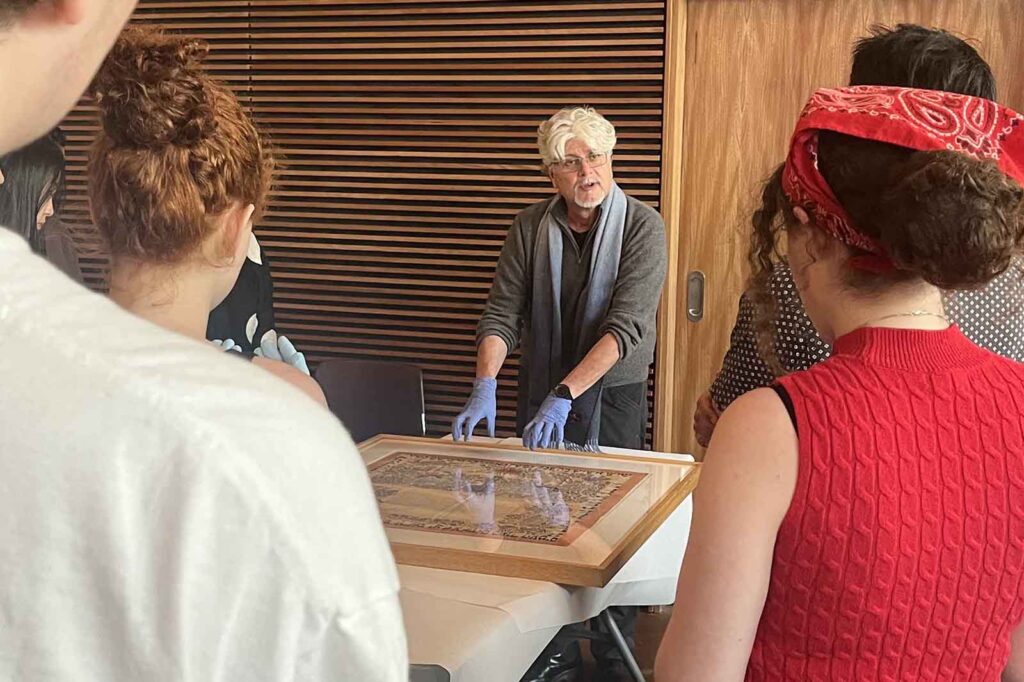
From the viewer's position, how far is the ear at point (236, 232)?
4.00ft

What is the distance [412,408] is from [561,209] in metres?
0.71

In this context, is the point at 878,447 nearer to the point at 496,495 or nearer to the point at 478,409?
the point at 496,495

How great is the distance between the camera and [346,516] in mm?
304

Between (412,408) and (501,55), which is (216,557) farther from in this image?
(501,55)

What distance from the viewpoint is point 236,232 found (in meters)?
1.23

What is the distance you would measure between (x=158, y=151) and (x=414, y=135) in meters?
2.72

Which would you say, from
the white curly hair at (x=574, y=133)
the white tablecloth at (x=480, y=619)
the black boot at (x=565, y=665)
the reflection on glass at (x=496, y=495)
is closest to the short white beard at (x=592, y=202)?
the white curly hair at (x=574, y=133)

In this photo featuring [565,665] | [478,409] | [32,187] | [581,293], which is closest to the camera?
[32,187]

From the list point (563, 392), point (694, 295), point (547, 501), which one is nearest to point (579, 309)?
point (563, 392)

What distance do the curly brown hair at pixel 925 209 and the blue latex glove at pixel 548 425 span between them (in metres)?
1.49

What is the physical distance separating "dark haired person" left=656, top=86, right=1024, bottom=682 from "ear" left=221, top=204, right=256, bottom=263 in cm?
61

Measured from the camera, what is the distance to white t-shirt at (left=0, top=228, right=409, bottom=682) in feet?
0.94

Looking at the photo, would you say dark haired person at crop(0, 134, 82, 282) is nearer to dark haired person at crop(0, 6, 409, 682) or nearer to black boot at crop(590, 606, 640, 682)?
dark haired person at crop(0, 6, 409, 682)

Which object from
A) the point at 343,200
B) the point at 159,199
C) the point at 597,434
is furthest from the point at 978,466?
the point at 343,200
